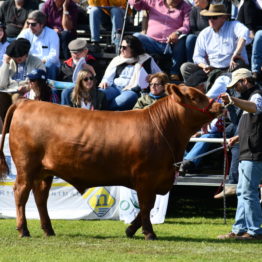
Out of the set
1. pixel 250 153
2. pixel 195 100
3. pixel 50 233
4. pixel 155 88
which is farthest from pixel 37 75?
pixel 250 153

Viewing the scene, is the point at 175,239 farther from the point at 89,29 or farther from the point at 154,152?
the point at 89,29

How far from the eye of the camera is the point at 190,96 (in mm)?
9594

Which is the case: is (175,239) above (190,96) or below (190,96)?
below

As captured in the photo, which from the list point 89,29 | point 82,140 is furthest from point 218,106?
point 89,29

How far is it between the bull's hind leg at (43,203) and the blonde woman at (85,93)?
2364mm

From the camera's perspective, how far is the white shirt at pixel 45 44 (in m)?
14.8

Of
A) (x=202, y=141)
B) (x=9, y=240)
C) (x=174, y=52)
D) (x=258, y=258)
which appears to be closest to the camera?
(x=258, y=258)

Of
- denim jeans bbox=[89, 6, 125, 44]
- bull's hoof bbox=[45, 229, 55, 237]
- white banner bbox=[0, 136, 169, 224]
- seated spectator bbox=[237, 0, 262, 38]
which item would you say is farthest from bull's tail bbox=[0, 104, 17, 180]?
seated spectator bbox=[237, 0, 262, 38]

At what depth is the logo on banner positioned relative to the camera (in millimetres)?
11938

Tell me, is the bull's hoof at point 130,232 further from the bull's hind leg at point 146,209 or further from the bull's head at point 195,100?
the bull's head at point 195,100

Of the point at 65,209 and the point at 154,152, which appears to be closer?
the point at 154,152

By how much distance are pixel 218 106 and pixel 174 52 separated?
526 centimetres

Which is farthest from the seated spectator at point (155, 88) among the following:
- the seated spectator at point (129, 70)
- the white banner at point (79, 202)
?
the white banner at point (79, 202)

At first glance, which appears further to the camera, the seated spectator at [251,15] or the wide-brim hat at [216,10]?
the seated spectator at [251,15]
